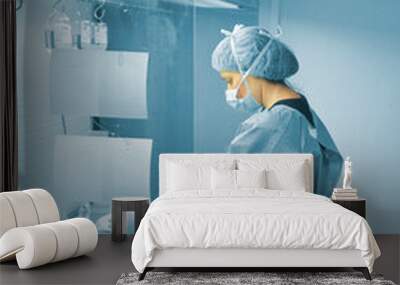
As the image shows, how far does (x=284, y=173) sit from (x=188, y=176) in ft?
3.26

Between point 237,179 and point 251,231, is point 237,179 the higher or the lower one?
the higher one

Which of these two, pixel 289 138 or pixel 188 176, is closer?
pixel 188 176

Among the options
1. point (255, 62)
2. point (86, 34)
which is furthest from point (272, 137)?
point (86, 34)

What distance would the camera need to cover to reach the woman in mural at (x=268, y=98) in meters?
7.81

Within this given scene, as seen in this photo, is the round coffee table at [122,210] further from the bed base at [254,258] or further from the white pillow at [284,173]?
the bed base at [254,258]

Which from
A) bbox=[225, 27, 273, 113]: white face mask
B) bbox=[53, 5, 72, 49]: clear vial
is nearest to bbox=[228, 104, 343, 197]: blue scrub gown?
bbox=[225, 27, 273, 113]: white face mask

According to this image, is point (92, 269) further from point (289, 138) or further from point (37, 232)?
point (289, 138)

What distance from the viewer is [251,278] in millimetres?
5359

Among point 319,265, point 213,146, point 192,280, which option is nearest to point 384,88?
point 213,146

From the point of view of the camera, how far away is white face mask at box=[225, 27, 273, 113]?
7809mm

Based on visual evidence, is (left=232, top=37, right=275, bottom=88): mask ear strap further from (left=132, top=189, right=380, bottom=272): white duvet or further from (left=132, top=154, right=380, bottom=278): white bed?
(left=132, top=189, right=380, bottom=272): white duvet

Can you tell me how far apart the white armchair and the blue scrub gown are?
7.49ft

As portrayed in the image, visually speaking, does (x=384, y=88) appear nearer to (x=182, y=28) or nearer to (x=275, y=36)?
(x=275, y=36)

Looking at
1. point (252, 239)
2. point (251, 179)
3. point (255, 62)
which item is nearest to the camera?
point (252, 239)
